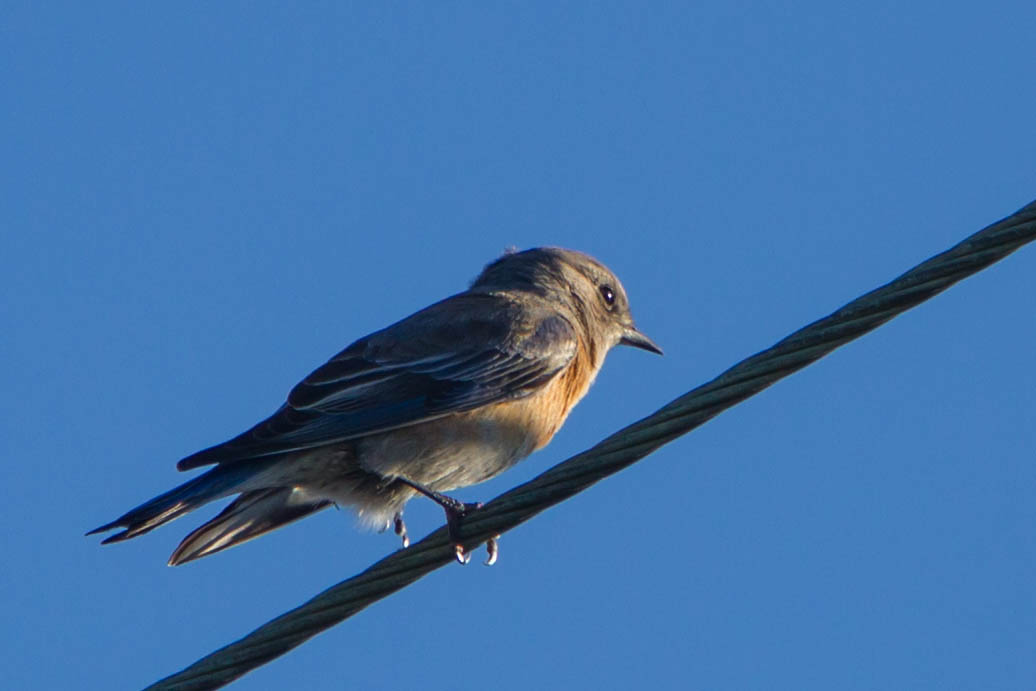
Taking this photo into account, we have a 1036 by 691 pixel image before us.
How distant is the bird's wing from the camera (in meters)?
7.30

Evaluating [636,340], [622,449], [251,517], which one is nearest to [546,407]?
[251,517]

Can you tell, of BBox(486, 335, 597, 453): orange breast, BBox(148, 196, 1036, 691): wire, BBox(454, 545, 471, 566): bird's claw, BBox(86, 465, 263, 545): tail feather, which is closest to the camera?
BBox(148, 196, 1036, 691): wire

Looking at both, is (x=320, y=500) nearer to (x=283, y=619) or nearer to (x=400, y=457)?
(x=400, y=457)

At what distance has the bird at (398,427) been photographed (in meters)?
7.15

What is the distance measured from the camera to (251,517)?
7746mm

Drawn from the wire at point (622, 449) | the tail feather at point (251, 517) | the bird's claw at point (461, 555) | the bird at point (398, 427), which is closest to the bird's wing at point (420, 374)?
the bird at point (398, 427)

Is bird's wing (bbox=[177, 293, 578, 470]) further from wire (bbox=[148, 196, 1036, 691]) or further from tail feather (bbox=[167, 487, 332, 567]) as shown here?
wire (bbox=[148, 196, 1036, 691])

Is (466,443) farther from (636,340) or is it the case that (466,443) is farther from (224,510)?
(636,340)

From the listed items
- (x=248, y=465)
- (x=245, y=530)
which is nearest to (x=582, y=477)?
(x=248, y=465)

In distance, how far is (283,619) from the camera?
→ 192 inches

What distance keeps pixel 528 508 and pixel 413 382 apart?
9.36ft

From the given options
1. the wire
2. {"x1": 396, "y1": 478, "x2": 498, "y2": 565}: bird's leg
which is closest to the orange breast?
{"x1": 396, "y1": 478, "x2": 498, "y2": 565}: bird's leg

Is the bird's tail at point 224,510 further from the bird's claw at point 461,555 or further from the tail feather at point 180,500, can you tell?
the bird's claw at point 461,555

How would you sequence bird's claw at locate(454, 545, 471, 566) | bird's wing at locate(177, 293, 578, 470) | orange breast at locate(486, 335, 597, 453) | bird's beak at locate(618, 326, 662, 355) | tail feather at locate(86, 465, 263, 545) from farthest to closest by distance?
bird's beak at locate(618, 326, 662, 355) < orange breast at locate(486, 335, 597, 453) < bird's wing at locate(177, 293, 578, 470) < tail feather at locate(86, 465, 263, 545) < bird's claw at locate(454, 545, 471, 566)
